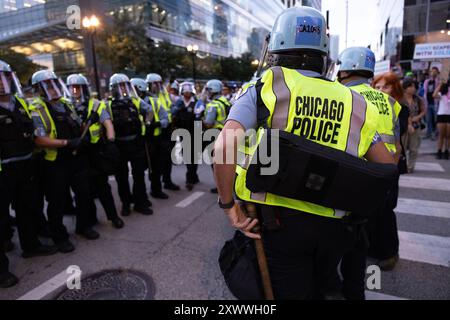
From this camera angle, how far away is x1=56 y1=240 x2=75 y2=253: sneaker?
3.78m

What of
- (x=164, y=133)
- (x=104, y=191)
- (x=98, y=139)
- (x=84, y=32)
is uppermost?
(x=84, y=32)

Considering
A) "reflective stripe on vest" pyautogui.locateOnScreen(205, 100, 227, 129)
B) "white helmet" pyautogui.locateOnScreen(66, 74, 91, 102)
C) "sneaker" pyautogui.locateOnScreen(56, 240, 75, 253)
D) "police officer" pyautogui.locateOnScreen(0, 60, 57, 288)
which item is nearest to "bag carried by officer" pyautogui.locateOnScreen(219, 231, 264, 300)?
"police officer" pyautogui.locateOnScreen(0, 60, 57, 288)

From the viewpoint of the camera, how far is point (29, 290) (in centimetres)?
306

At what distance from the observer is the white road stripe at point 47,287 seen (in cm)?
295

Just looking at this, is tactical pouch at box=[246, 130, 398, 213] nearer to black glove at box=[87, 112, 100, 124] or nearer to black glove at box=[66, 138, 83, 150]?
black glove at box=[66, 138, 83, 150]

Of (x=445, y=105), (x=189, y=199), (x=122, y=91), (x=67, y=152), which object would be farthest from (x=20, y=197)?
(x=445, y=105)

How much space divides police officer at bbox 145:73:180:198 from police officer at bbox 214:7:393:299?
4.30 meters

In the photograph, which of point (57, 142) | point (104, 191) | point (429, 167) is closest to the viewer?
point (57, 142)

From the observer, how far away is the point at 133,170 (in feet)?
16.3

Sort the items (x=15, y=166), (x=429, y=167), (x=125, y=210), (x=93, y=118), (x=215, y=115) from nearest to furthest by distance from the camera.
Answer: (x=15, y=166), (x=93, y=118), (x=125, y=210), (x=215, y=115), (x=429, y=167)

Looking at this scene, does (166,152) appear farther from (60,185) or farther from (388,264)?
(388,264)

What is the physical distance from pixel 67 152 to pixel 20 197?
2.34ft

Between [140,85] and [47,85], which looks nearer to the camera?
[47,85]
